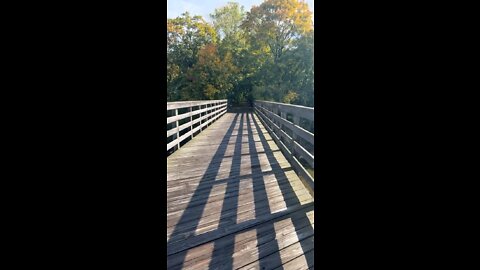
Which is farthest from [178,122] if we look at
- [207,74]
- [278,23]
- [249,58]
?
[278,23]

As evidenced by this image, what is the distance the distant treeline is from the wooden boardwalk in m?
16.5

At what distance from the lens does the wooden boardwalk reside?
179 centimetres

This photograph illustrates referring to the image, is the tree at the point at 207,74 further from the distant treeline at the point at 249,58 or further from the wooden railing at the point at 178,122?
the wooden railing at the point at 178,122

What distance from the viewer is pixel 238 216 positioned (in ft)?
7.91

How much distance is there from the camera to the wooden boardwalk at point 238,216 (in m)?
1.79

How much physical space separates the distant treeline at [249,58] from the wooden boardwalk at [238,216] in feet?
54.1

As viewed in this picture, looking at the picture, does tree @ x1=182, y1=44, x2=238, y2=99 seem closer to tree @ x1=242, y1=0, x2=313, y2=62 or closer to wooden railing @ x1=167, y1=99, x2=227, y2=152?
tree @ x1=242, y1=0, x2=313, y2=62

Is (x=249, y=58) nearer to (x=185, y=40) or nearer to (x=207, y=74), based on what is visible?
(x=207, y=74)

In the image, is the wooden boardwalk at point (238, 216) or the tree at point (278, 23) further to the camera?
the tree at point (278, 23)

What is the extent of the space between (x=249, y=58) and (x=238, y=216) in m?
22.2

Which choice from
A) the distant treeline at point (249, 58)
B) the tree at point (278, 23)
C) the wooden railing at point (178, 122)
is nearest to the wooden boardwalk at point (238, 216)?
the wooden railing at point (178, 122)

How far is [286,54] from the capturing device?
67.5 feet
